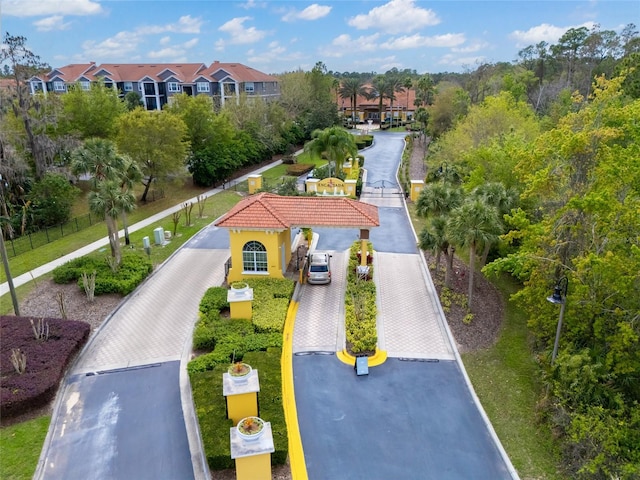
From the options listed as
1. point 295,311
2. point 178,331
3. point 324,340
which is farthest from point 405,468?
point 178,331

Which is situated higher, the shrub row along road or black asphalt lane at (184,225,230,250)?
black asphalt lane at (184,225,230,250)

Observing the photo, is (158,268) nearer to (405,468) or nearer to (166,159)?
(166,159)

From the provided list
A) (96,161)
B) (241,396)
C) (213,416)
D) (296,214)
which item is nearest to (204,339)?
(213,416)

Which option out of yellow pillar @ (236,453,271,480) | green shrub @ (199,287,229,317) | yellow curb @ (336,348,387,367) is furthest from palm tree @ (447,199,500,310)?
yellow pillar @ (236,453,271,480)

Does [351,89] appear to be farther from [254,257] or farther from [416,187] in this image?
[254,257]

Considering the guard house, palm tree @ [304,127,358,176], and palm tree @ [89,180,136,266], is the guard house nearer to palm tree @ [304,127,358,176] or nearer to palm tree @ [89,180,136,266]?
palm tree @ [89,180,136,266]

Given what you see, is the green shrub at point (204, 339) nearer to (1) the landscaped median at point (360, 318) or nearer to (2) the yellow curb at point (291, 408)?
(2) the yellow curb at point (291, 408)
